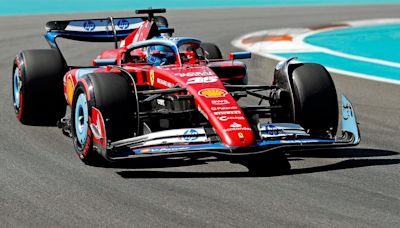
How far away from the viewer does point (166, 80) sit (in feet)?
29.5

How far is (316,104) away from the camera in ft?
28.7

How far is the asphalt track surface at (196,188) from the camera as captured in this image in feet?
21.4

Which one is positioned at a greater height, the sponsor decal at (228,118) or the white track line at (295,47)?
the sponsor decal at (228,118)

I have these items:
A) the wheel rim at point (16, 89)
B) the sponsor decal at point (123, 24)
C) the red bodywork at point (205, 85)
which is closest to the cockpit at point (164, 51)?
the red bodywork at point (205, 85)

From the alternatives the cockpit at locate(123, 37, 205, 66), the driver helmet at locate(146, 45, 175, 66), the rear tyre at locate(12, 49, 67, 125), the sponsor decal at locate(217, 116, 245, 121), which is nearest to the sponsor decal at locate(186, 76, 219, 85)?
the sponsor decal at locate(217, 116, 245, 121)

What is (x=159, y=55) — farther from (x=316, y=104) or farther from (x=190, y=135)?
(x=190, y=135)

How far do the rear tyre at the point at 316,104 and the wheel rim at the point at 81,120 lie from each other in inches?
78.5

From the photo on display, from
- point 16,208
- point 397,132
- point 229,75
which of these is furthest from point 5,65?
point 16,208

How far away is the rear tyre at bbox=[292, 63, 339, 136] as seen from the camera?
28.7ft

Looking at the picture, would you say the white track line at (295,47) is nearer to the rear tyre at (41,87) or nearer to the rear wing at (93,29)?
the rear wing at (93,29)

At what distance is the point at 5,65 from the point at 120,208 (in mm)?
9890

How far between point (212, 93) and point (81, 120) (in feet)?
4.35

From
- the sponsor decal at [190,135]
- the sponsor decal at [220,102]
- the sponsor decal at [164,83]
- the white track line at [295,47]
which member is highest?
the sponsor decal at [220,102]

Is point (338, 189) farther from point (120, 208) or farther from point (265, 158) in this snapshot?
point (120, 208)
